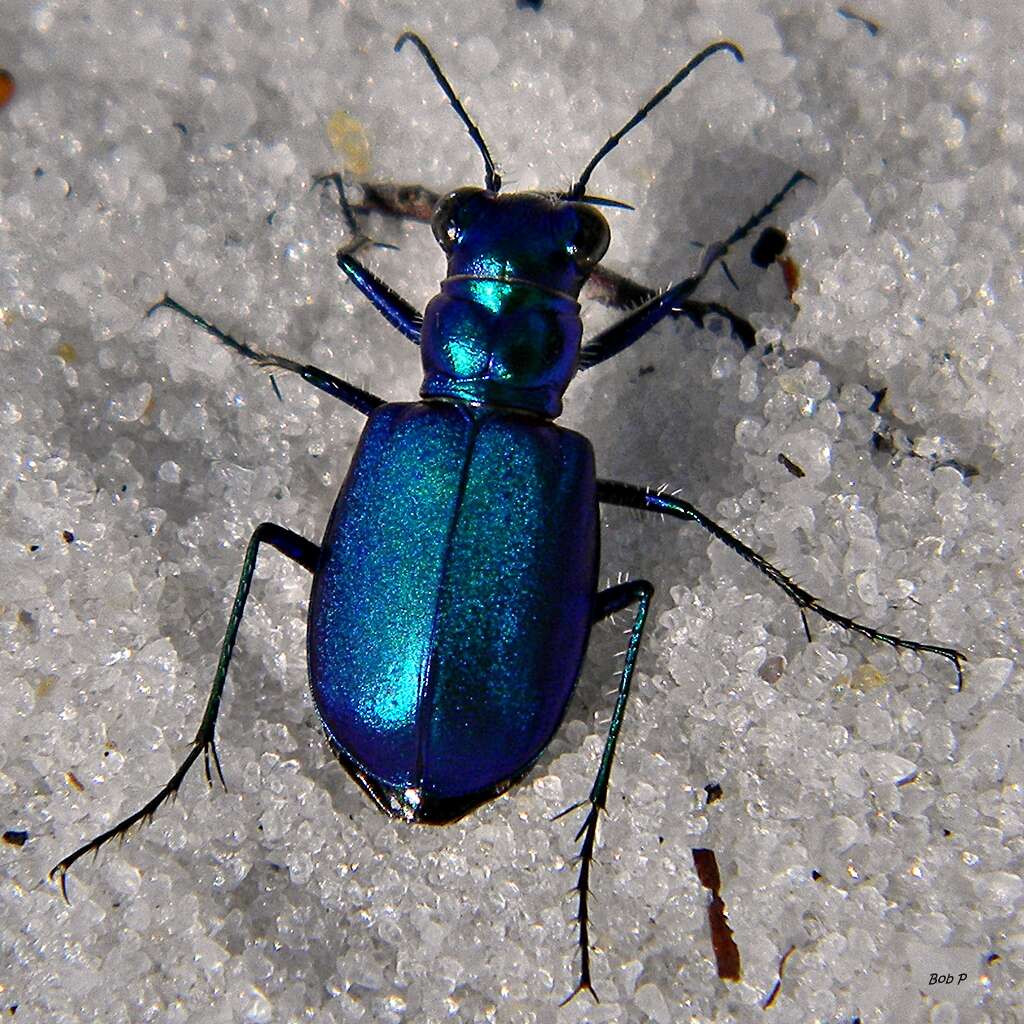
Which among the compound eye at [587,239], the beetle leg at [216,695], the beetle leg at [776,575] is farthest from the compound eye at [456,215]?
the beetle leg at [216,695]

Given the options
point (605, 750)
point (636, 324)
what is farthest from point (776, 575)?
point (636, 324)

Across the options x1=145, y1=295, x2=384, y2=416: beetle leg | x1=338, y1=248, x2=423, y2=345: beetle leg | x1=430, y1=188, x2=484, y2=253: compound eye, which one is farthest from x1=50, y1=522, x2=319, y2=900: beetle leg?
x1=430, y1=188, x2=484, y2=253: compound eye

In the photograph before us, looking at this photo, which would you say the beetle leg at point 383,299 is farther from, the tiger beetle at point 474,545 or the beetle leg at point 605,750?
the beetle leg at point 605,750

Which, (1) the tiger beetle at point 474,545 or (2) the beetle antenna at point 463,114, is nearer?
(1) the tiger beetle at point 474,545

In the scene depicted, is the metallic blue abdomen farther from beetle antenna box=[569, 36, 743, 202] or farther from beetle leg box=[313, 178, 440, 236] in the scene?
beetle leg box=[313, 178, 440, 236]

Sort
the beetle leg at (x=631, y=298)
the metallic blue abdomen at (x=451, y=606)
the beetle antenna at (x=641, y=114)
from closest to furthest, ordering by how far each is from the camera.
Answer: the metallic blue abdomen at (x=451, y=606) < the beetle antenna at (x=641, y=114) < the beetle leg at (x=631, y=298)

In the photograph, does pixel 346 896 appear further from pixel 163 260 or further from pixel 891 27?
pixel 891 27
